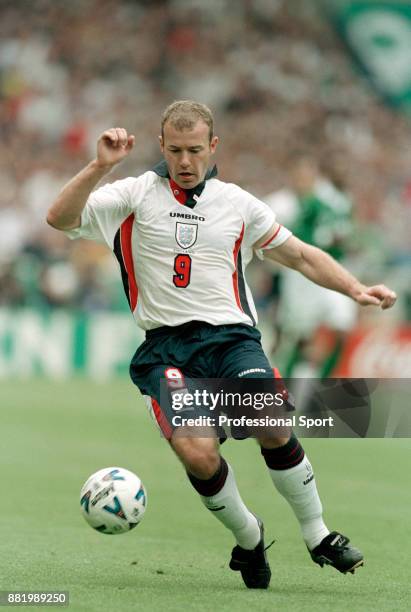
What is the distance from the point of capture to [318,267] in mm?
6273

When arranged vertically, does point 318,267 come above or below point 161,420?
above

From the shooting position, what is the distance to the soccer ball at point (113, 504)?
588 centimetres

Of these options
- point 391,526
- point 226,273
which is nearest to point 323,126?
point 391,526

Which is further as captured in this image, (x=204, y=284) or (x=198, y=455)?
(x=204, y=284)

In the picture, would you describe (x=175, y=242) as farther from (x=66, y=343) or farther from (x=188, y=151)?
(x=66, y=343)

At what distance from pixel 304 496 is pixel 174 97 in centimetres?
2117

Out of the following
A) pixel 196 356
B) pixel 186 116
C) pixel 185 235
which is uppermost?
pixel 186 116

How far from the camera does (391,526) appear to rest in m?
8.09

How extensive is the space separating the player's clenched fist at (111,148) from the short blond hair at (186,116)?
37cm

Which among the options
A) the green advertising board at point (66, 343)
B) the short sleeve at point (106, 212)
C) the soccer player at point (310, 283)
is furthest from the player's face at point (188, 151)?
the green advertising board at point (66, 343)

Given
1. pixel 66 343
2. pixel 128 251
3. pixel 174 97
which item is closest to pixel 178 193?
pixel 128 251

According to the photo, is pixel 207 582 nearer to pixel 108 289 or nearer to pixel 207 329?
pixel 207 329

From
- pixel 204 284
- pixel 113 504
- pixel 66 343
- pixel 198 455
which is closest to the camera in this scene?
pixel 198 455

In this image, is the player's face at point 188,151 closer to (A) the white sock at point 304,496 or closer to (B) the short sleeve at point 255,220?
(B) the short sleeve at point 255,220
